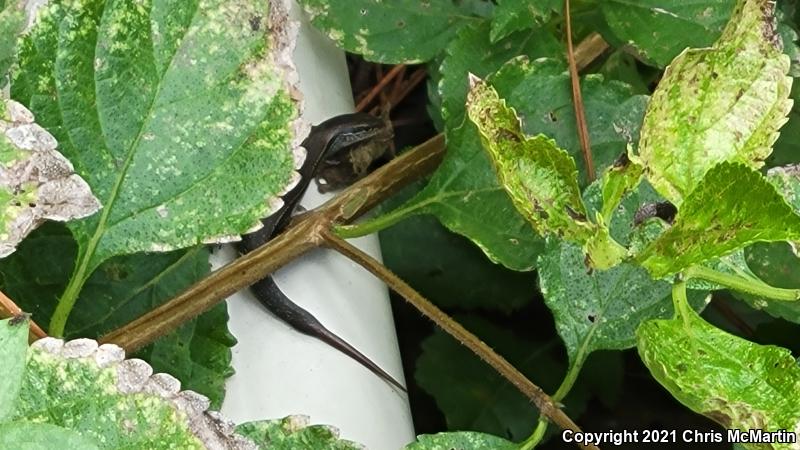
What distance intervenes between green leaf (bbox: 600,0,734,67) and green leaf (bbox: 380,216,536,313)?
34 centimetres

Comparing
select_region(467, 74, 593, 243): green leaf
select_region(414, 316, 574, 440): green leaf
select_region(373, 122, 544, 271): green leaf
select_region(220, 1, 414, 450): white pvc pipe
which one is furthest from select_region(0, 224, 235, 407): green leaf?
select_region(414, 316, 574, 440): green leaf

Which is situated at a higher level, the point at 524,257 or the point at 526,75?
the point at 526,75

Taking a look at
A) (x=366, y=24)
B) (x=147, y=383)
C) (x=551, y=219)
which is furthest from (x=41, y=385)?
(x=366, y=24)

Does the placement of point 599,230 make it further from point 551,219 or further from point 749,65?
point 749,65

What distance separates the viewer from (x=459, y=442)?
630mm

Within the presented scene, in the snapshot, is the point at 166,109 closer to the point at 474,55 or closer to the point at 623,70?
the point at 474,55

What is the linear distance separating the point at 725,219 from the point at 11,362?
0.35 meters

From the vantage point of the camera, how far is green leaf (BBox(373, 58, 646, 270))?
0.70m

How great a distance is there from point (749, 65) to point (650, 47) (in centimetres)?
20

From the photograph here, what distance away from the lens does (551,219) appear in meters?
0.52

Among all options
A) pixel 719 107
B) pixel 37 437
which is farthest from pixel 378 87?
pixel 37 437

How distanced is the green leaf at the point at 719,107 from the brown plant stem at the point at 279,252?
0.28 m

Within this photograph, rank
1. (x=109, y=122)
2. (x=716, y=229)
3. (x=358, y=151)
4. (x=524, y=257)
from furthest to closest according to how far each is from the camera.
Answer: (x=358, y=151)
(x=524, y=257)
(x=109, y=122)
(x=716, y=229)

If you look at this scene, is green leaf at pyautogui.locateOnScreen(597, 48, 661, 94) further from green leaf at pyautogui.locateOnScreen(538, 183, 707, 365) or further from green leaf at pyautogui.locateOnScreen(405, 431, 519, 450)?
green leaf at pyautogui.locateOnScreen(405, 431, 519, 450)
